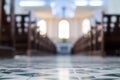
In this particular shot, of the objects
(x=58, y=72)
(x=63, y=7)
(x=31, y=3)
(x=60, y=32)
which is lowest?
(x=60, y=32)

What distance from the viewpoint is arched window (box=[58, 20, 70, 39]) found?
24094 mm

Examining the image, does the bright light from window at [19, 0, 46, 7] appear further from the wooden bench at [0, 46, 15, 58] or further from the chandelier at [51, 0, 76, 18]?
the wooden bench at [0, 46, 15, 58]

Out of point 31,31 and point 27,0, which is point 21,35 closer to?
point 31,31

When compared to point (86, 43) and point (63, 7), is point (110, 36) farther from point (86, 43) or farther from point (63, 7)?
point (63, 7)

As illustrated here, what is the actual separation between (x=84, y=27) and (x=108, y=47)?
16.4m

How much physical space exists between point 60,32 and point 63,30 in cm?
33

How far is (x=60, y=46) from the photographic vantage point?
23.0 metres

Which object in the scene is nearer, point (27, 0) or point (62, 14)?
point (62, 14)

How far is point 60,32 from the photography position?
24.2 meters

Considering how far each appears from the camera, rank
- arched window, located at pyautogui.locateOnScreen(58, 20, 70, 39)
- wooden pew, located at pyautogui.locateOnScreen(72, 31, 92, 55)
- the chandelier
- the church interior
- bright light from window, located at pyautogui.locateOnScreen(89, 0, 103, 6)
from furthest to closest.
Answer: arched window, located at pyautogui.locateOnScreen(58, 20, 70, 39), bright light from window, located at pyautogui.locateOnScreen(89, 0, 103, 6), the chandelier, wooden pew, located at pyautogui.locateOnScreen(72, 31, 92, 55), the church interior

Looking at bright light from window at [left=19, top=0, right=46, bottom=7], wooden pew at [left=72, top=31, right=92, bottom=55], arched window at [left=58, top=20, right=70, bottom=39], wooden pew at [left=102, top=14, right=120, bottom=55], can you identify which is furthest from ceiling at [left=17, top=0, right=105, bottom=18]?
wooden pew at [left=102, top=14, right=120, bottom=55]

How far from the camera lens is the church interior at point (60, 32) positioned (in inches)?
193

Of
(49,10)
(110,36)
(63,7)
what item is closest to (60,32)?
(49,10)

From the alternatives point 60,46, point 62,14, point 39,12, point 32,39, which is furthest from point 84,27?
point 32,39
